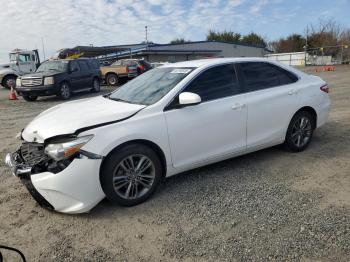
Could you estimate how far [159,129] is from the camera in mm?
3896

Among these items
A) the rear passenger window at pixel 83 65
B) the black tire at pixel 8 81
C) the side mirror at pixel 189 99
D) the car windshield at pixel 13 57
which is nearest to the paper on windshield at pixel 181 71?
the side mirror at pixel 189 99

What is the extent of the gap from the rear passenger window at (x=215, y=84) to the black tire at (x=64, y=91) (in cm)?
1135

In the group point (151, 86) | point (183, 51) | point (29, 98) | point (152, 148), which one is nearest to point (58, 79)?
point (29, 98)

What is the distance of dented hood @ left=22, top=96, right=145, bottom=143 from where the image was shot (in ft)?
11.8

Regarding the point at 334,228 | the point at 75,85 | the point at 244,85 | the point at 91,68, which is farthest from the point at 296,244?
the point at 91,68

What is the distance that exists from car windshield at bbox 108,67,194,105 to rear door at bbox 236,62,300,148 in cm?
98

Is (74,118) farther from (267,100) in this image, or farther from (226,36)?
(226,36)

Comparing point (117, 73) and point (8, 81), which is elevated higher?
Answer: point (117, 73)

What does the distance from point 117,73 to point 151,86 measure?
17.4 meters

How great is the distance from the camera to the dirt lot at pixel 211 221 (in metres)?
3.03

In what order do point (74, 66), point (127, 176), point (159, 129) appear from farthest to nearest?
point (74, 66) → point (159, 129) → point (127, 176)

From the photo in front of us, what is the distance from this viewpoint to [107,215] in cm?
370

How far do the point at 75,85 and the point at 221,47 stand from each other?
4022cm

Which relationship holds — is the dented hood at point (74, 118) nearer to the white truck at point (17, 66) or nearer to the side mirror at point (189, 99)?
the side mirror at point (189, 99)
